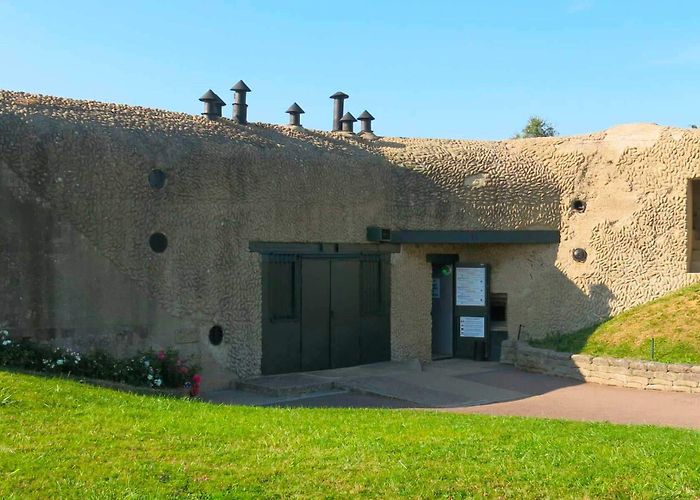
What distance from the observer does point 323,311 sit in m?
14.4

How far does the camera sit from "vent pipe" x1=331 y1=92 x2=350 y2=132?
56.4 feet

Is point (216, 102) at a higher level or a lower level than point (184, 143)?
higher

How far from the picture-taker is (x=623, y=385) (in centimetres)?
1337

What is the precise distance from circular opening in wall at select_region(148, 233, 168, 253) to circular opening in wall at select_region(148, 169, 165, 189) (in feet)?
2.45

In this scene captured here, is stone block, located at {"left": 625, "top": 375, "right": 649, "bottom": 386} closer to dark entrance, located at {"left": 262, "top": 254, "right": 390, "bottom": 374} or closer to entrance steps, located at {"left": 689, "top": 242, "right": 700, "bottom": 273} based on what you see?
entrance steps, located at {"left": 689, "top": 242, "right": 700, "bottom": 273}

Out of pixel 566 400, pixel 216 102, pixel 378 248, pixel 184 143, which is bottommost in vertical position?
pixel 566 400

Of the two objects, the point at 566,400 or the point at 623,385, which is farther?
the point at 623,385

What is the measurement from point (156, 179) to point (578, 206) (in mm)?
8982

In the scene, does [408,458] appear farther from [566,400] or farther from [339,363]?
[339,363]

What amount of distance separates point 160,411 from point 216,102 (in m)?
6.97

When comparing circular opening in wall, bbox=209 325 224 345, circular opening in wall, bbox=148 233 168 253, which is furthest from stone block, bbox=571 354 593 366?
circular opening in wall, bbox=148 233 168 253

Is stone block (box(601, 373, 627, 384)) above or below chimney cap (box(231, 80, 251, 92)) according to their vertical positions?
below

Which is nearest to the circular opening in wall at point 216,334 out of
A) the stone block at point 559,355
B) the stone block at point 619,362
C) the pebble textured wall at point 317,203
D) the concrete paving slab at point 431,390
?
the pebble textured wall at point 317,203

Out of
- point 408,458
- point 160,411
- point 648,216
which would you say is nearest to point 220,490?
point 408,458
